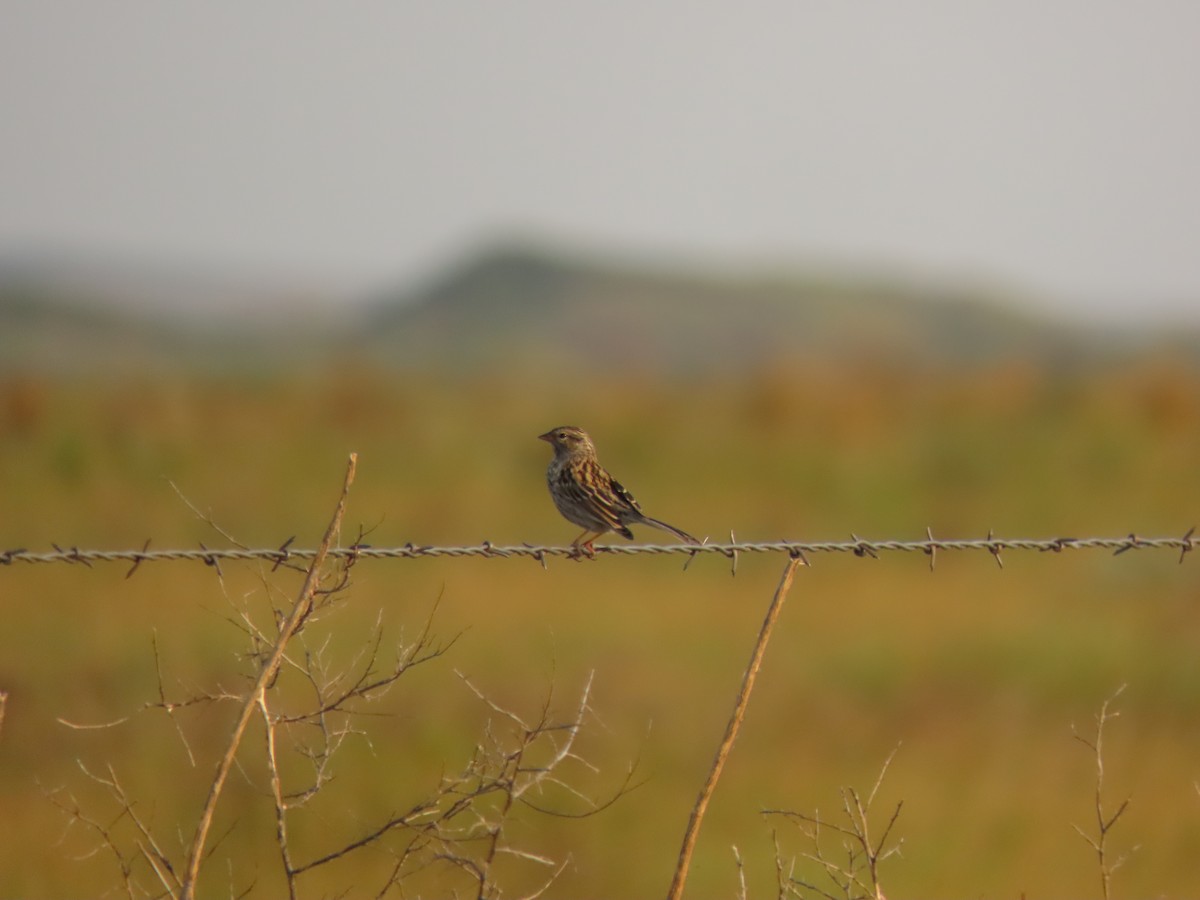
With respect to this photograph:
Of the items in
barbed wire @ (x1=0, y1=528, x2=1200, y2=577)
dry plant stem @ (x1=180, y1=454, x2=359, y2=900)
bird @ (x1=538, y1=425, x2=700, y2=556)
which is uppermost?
bird @ (x1=538, y1=425, x2=700, y2=556)

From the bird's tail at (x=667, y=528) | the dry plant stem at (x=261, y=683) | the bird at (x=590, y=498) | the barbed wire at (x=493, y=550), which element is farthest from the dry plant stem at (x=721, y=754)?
the bird at (x=590, y=498)

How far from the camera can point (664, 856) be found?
15.5m

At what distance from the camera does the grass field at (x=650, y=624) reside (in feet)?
49.9

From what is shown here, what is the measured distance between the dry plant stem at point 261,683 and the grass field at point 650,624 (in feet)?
2.27

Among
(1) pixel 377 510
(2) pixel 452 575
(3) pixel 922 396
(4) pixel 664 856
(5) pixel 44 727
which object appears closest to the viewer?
(4) pixel 664 856

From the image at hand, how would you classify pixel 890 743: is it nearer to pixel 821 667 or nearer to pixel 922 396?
pixel 821 667

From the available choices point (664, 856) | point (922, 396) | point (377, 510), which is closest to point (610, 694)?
point (664, 856)

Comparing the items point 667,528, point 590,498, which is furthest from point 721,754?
point 590,498

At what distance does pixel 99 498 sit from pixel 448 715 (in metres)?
12.0

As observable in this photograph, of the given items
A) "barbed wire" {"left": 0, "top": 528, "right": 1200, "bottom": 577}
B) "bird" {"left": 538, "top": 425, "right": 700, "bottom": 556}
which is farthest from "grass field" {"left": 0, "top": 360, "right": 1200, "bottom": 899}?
"bird" {"left": 538, "top": 425, "right": 700, "bottom": 556}

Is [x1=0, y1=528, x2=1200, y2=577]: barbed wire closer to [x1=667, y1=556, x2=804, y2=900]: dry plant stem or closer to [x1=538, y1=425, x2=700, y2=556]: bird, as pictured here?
Answer: [x1=667, y1=556, x2=804, y2=900]: dry plant stem

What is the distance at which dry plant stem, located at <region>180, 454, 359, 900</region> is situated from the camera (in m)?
4.41

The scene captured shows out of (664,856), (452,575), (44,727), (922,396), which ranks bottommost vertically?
(44,727)

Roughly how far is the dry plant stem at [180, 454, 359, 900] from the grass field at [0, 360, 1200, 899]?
0.69 m
